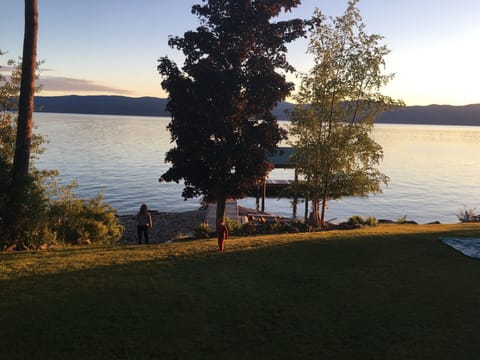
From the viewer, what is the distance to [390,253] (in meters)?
12.4

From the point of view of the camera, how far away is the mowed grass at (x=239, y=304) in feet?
21.1

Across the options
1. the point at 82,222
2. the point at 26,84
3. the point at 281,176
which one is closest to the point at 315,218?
the point at 82,222

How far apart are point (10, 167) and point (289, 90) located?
1238 centimetres

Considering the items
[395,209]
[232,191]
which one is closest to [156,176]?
[395,209]

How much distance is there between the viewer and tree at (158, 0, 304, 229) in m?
18.6

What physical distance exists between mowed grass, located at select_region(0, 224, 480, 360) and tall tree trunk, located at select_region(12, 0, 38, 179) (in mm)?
3728

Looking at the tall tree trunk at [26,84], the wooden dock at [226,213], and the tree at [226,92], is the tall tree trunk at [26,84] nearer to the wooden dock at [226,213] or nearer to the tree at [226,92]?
the tree at [226,92]

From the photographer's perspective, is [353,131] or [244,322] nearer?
[244,322]

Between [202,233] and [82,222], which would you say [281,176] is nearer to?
[202,233]

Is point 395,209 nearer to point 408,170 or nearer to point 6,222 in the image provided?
point 408,170

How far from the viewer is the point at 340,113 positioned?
21.1 m

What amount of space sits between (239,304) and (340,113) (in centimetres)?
1519

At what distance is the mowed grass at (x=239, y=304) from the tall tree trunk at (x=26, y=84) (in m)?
3.73

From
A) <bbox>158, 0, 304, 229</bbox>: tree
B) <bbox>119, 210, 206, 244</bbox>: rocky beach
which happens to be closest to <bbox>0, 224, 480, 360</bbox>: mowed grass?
<bbox>158, 0, 304, 229</bbox>: tree
